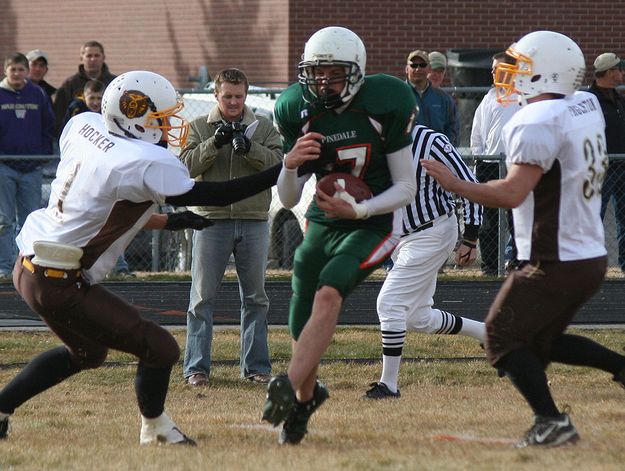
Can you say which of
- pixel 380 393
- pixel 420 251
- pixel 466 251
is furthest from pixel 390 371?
pixel 466 251

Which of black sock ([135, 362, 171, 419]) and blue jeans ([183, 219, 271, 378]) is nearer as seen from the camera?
black sock ([135, 362, 171, 419])

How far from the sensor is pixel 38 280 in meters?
5.95

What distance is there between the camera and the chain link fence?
12875 mm

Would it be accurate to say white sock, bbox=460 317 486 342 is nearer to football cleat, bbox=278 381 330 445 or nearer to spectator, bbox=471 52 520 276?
football cleat, bbox=278 381 330 445

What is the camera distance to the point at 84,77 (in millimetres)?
13289

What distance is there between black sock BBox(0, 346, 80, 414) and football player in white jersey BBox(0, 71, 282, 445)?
0.34 ft

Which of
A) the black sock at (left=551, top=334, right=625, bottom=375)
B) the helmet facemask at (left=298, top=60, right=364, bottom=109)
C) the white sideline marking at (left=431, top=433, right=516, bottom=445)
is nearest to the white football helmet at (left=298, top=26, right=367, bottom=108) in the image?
the helmet facemask at (left=298, top=60, right=364, bottom=109)

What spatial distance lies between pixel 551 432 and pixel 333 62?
193 cm

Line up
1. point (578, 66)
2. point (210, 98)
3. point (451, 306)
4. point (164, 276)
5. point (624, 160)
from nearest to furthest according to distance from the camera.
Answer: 1. point (578, 66)
2. point (451, 306)
3. point (624, 160)
4. point (164, 276)
5. point (210, 98)

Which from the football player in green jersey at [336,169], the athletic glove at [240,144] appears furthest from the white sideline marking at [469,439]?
the athletic glove at [240,144]

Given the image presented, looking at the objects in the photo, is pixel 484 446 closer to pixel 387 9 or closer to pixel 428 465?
pixel 428 465

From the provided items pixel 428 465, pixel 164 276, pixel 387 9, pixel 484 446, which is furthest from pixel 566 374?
pixel 387 9

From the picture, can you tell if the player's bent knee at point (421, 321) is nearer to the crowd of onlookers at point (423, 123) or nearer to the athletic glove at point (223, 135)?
the athletic glove at point (223, 135)

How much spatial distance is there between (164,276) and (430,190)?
20.0 feet
